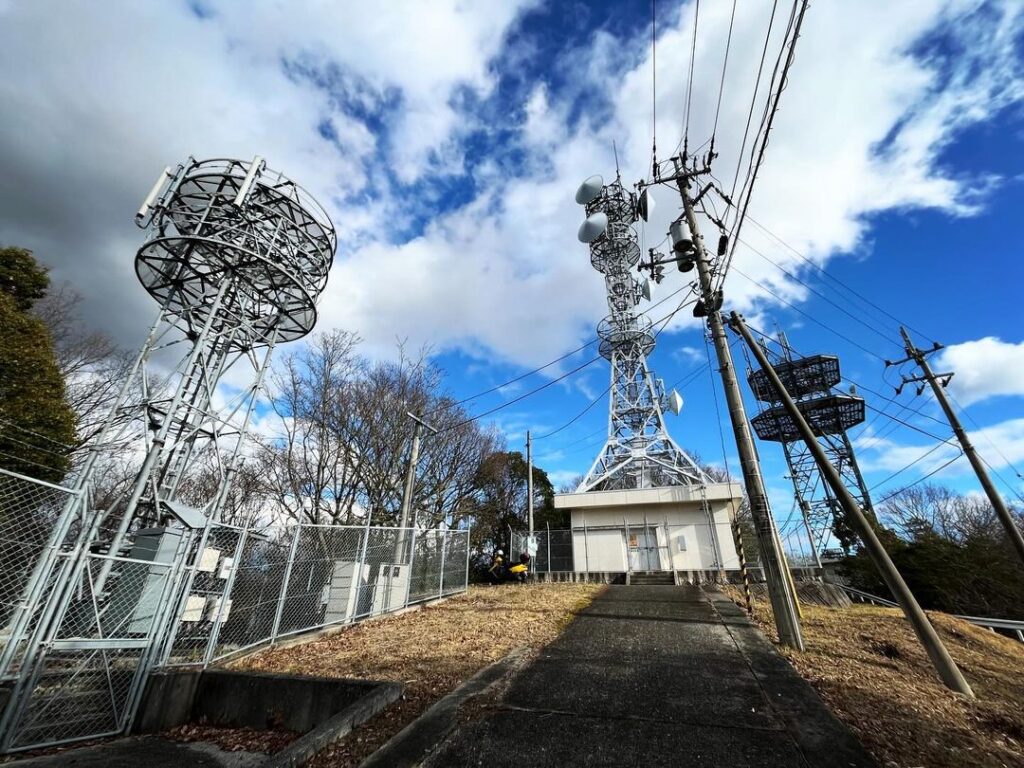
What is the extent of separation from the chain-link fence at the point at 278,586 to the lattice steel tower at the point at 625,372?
12852 millimetres

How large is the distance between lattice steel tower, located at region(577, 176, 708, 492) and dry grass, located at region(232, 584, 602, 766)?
1215cm

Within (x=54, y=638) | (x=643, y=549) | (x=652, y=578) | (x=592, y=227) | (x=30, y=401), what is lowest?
(x=54, y=638)

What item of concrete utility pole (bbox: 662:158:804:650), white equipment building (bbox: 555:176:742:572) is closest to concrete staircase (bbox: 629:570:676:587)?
white equipment building (bbox: 555:176:742:572)

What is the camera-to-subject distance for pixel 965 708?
156 inches

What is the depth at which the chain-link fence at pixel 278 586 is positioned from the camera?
588 centimetres

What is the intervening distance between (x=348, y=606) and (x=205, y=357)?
5457mm

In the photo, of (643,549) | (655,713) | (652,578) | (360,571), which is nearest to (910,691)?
(655,713)

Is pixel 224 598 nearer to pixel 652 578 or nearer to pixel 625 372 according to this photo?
pixel 652 578

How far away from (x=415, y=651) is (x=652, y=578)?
1233 cm

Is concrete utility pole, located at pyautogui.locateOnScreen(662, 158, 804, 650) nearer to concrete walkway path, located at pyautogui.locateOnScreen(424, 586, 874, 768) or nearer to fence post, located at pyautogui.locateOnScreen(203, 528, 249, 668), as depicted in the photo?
concrete walkway path, located at pyautogui.locateOnScreen(424, 586, 874, 768)

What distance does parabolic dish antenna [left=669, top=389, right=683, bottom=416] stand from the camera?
2239 centimetres

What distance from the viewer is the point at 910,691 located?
4.24m

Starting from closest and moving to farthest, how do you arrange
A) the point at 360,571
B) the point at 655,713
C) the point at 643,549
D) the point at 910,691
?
the point at 655,713 → the point at 910,691 → the point at 360,571 → the point at 643,549

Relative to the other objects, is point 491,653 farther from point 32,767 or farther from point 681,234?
point 681,234
